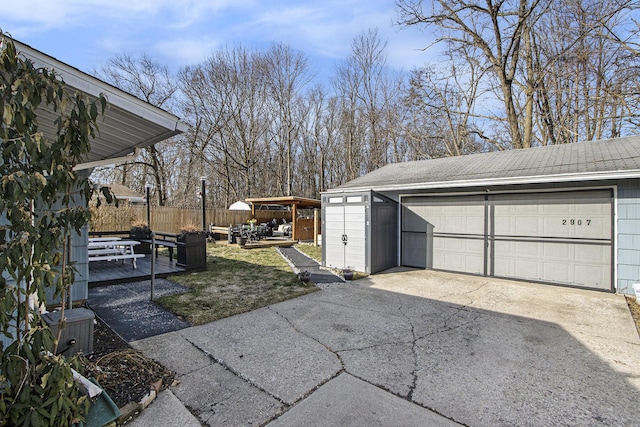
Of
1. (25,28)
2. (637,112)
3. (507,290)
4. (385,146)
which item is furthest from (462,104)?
(25,28)

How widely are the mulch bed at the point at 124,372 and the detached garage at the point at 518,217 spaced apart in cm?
558

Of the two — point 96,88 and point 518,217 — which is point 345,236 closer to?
point 518,217

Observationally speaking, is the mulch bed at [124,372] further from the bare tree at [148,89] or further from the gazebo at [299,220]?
the bare tree at [148,89]

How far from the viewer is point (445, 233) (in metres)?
8.09

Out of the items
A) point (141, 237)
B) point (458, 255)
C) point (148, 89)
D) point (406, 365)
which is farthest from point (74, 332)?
point (148, 89)

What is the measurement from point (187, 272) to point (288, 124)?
16236 millimetres

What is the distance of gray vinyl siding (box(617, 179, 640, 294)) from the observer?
579 centimetres

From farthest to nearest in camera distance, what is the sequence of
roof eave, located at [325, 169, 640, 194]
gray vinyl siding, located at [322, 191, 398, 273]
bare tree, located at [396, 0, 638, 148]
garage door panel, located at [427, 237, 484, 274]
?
bare tree, located at [396, 0, 638, 148]
gray vinyl siding, located at [322, 191, 398, 273]
garage door panel, located at [427, 237, 484, 274]
roof eave, located at [325, 169, 640, 194]

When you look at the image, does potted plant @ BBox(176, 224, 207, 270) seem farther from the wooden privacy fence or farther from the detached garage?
the wooden privacy fence

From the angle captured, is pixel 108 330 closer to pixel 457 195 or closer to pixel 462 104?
pixel 457 195

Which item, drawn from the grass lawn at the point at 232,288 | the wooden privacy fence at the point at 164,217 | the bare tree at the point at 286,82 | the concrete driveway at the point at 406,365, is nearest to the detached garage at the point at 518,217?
the concrete driveway at the point at 406,365

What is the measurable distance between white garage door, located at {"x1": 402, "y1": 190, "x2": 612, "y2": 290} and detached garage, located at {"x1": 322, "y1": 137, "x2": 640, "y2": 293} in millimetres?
18

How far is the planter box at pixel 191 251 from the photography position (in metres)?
7.69

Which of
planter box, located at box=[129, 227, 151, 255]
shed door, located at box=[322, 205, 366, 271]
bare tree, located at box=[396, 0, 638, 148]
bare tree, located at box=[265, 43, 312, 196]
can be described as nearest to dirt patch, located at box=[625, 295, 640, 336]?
shed door, located at box=[322, 205, 366, 271]
